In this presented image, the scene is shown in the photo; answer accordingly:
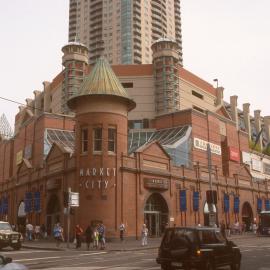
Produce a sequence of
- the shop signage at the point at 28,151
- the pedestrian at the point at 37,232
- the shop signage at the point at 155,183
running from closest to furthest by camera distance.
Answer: the shop signage at the point at 155,183 < the pedestrian at the point at 37,232 < the shop signage at the point at 28,151

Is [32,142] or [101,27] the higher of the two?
[101,27]

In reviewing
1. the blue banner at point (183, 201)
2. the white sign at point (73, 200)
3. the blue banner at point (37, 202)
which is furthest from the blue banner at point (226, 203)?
the white sign at point (73, 200)

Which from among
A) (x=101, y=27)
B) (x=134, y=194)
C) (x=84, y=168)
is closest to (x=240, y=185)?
(x=134, y=194)

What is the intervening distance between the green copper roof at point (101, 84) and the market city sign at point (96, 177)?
6.77 metres

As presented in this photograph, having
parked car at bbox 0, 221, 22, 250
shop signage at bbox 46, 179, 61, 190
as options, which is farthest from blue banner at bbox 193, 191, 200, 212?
parked car at bbox 0, 221, 22, 250

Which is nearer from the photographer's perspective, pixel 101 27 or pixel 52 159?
pixel 52 159

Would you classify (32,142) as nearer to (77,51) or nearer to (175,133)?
(175,133)

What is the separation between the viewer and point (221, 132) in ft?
210

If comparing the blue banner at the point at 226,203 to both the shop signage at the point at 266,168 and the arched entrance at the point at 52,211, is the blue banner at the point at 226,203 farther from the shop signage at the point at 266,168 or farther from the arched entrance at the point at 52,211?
the shop signage at the point at 266,168

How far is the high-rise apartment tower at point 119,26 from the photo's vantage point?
124000 mm

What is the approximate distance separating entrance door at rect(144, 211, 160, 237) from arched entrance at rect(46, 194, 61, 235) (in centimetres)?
900

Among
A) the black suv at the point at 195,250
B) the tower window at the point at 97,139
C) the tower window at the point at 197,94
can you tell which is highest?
the tower window at the point at 197,94

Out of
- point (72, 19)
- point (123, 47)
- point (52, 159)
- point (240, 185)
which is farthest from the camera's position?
point (72, 19)

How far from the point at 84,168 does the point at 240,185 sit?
26.6 m
